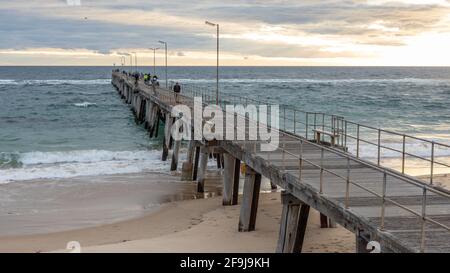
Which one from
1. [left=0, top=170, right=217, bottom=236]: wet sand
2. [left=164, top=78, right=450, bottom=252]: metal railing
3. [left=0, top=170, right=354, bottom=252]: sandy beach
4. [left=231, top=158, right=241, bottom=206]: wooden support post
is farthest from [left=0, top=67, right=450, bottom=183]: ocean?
[left=164, top=78, right=450, bottom=252]: metal railing

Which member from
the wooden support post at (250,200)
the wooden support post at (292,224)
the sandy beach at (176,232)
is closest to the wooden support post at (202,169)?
the sandy beach at (176,232)

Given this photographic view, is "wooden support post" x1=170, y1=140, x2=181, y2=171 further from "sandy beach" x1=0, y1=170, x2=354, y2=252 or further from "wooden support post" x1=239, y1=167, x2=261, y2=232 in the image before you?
"wooden support post" x1=239, y1=167, x2=261, y2=232

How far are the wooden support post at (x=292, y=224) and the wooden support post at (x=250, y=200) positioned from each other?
3061mm

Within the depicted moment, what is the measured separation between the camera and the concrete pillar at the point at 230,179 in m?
17.2

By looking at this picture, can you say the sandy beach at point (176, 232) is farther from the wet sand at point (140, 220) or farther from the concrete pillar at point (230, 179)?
the concrete pillar at point (230, 179)

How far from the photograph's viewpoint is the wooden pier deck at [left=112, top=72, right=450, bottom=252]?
26.1 feet

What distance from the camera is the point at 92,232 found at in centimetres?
1538

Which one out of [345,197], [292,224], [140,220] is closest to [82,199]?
[140,220]

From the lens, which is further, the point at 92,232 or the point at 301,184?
the point at 92,232
